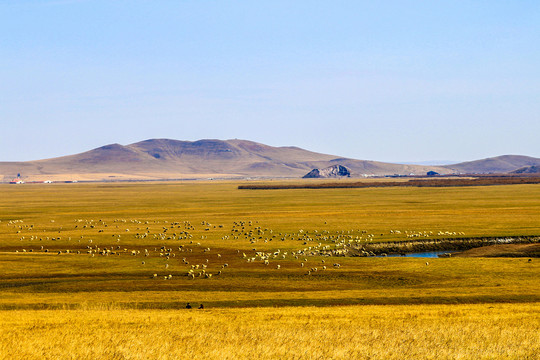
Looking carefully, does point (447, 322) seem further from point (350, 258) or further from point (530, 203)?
point (530, 203)

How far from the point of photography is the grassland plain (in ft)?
65.0

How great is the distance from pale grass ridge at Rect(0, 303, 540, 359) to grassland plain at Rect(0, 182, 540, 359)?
8 cm

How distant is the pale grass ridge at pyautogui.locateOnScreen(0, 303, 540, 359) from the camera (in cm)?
1823

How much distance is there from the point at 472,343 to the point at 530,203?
94.3m

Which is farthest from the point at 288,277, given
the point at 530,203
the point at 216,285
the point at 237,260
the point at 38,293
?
the point at 530,203

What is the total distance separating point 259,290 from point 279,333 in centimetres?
1532

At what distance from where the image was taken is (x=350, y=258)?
50.0 metres

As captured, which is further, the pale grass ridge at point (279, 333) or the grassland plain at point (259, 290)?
the grassland plain at point (259, 290)

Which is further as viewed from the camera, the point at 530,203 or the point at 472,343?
the point at 530,203

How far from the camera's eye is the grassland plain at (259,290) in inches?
779

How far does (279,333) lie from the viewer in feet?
70.4

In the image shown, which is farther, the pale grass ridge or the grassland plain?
the grassland plain

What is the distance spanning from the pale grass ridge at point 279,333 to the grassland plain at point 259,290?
0.08m

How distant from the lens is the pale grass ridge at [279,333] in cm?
1823
